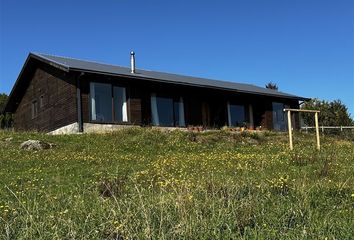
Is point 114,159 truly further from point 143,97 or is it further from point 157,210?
point 143,97

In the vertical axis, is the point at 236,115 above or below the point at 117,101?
below

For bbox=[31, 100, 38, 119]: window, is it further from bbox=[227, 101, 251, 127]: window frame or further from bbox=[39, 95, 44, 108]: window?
bbox=[227, 101, 251, 127]: window frame

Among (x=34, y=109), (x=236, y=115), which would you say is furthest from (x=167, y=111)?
(x=34, y=109)

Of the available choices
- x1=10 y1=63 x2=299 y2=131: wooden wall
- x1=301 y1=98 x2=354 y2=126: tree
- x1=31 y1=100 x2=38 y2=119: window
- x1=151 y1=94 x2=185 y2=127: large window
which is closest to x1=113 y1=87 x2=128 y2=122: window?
x1=10 y1=63 x2=299 y2=131: wooden wall

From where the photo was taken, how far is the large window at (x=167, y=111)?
30.3 m

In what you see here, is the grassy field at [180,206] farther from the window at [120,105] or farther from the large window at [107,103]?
the window at [120,105]

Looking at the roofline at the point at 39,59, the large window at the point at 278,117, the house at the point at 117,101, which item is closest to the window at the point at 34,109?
the house at the point at 117,101

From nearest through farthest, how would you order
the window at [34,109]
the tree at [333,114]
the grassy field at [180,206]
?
the grassy field at [180,206]
the window at [34,109]
the tree at [333,114]

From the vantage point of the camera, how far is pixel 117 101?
1137 inches

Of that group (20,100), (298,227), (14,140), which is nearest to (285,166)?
(298,227)

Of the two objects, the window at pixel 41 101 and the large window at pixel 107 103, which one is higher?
the window at pixel 41 101

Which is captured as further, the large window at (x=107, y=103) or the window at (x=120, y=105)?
the window at (x=120, y=105)

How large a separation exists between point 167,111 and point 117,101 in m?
3.39

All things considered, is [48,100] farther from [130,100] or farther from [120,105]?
[130,100]
